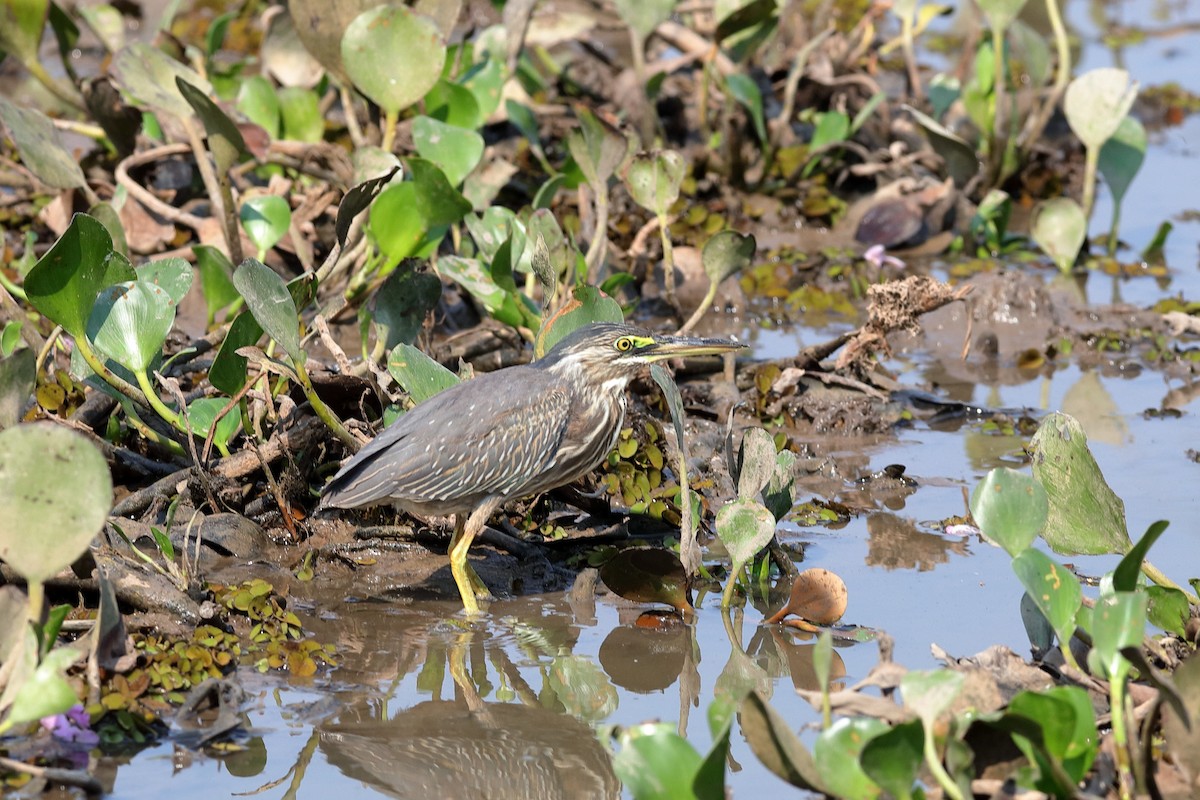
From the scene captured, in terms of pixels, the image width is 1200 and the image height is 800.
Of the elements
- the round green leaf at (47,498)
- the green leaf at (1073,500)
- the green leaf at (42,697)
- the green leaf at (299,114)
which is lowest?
the green leaf at (299,114)

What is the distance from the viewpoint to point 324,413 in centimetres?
563

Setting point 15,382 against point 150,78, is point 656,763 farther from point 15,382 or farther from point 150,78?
point 150,78

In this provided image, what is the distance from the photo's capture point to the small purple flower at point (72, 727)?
→ 13.3 feet

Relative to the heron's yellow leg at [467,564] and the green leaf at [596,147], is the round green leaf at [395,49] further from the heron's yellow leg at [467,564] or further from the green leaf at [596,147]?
the heron's yellow leg at [467,564]

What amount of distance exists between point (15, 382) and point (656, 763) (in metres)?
2.36

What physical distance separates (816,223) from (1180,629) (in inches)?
235

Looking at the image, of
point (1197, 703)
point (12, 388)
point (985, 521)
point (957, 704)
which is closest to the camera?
point (1197, 703)

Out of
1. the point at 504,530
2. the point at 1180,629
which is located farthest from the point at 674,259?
the point at 1180,629

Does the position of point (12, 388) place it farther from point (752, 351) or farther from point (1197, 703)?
point (752, 351)

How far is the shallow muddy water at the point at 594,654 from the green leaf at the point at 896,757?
2.25 feet

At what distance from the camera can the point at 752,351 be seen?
8305 mm

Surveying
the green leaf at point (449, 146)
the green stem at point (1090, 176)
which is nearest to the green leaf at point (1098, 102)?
the green stem at point (1090, 176)

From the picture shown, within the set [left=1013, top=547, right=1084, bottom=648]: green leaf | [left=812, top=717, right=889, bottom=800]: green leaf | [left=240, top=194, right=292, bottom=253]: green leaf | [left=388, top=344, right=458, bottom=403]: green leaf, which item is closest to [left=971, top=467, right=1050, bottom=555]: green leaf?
[left=1013, top=547, right=1084, bottom=648]: green leaf

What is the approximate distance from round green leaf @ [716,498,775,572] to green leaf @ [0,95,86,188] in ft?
11.9
